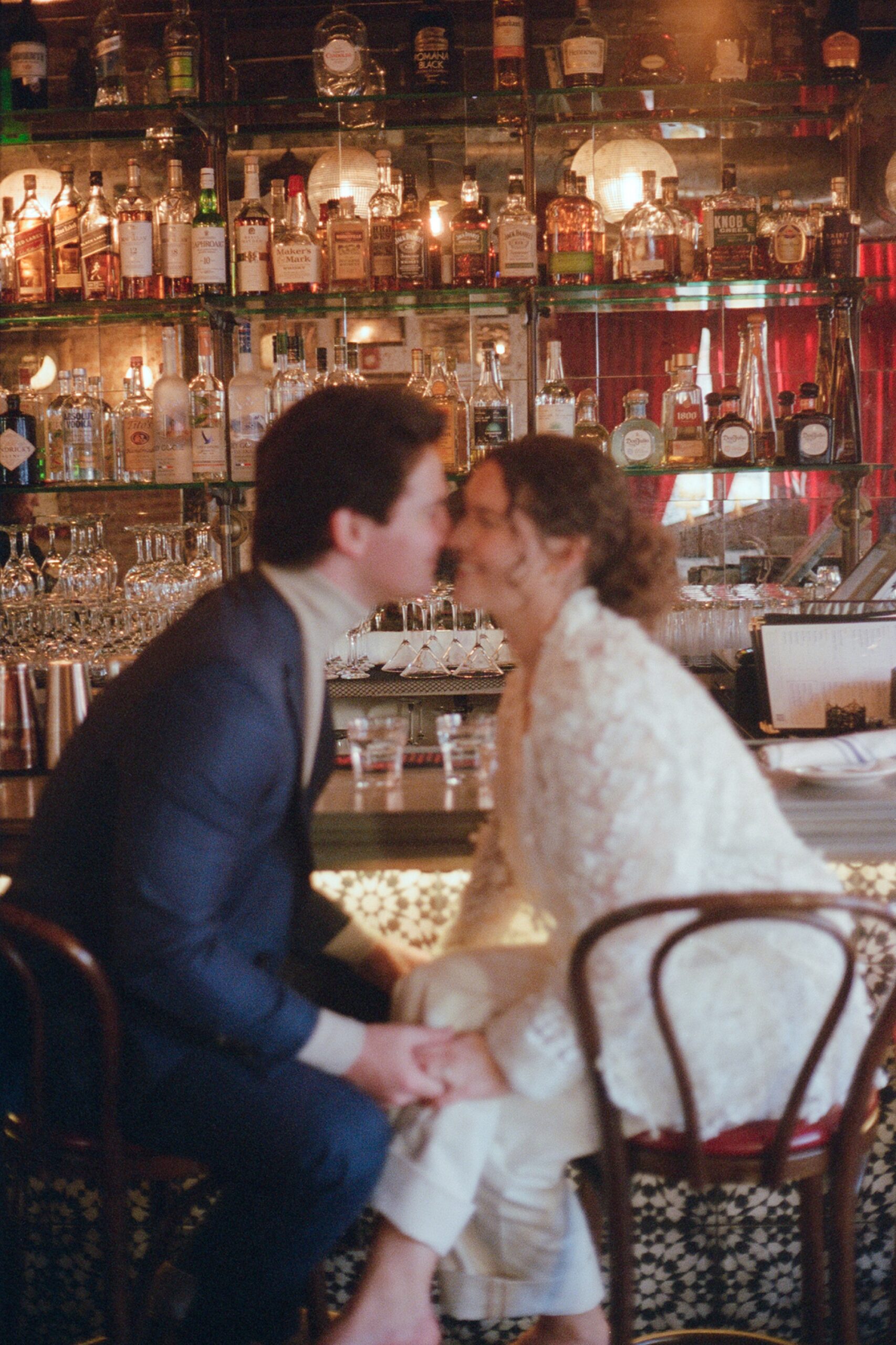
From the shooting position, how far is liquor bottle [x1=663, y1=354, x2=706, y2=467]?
345 centimetres

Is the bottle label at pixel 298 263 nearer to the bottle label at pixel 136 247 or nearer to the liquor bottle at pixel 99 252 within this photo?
the bottle label at pixel 136 247

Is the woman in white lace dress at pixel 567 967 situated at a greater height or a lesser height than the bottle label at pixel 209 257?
lesser

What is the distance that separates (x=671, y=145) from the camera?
12.0 ft

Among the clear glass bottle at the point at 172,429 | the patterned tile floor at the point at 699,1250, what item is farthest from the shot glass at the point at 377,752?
the clear glass bottle at the point at 172,429

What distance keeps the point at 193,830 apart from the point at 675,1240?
1090mm

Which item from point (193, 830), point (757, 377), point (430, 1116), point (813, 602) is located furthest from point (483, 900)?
point (757, 377)

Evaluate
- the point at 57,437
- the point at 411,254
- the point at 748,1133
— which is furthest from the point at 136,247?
the point at 748,1133

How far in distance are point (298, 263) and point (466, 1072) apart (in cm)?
243

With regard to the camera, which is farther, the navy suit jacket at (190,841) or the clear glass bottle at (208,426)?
the clear glass bottle at (208,426)

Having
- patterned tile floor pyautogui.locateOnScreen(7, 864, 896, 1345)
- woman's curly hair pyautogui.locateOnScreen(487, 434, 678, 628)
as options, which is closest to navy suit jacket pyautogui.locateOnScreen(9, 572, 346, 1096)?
woman's curly hair pyautogui.locateOnScreen(487, 434, 678, 628)

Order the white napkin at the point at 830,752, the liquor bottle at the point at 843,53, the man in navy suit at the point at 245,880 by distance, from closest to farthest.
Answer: the man in navy suit at the point at 245,880 → the white napkin at the point at 830,752 → the liquor bottle at the point at 843,53

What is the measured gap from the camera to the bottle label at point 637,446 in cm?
344

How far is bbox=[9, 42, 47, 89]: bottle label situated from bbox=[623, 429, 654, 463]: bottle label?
179cm

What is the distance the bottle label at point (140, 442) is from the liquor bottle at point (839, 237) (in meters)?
1.74
